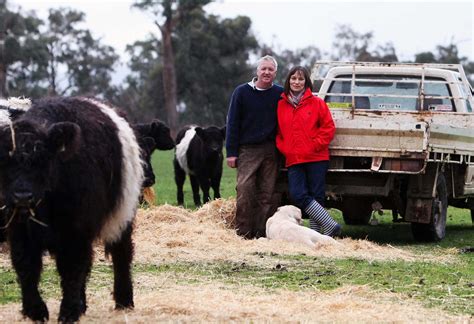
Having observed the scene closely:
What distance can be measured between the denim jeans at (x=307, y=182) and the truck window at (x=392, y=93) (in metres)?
2.40

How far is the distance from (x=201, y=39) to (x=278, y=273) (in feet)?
208

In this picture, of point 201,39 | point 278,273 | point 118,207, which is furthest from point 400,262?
point 201,39

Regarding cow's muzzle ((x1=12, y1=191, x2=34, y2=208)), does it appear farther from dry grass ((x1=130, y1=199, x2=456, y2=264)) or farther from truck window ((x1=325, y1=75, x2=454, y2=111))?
truck window ((x1=325, y1=75, x2=454, y2=111))

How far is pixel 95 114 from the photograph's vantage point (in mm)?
8016

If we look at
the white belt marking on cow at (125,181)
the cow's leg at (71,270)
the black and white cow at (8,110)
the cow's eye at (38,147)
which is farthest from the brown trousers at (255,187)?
the cow's eye at (38,147)

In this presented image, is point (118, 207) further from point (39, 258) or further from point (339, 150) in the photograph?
point (339, 150)

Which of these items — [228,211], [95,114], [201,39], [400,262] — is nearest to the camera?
[95,114]

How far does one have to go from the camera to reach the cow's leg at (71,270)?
7.34 metres

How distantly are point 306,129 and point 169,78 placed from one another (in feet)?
173

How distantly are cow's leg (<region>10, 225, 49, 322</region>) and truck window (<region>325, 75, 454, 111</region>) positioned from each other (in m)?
8.76

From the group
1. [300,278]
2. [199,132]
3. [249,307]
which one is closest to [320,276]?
[300,278]

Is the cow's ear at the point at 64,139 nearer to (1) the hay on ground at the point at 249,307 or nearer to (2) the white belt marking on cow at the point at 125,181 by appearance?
(2) the white belt marking on cow at the point at 125,181

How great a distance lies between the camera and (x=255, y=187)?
46.0 ft

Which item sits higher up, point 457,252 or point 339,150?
point 339,150
